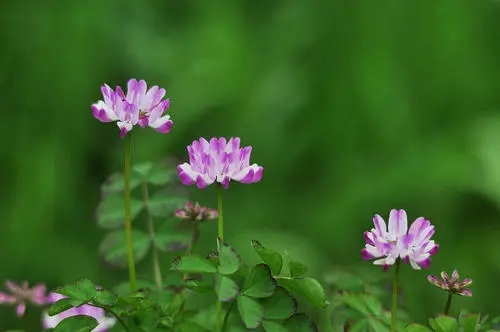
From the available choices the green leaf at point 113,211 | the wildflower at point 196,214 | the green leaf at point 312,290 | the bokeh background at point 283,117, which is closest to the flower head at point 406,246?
the green leaf at point 312,290

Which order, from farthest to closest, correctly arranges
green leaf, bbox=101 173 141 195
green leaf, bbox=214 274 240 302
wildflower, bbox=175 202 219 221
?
green leaf, bbox=101 173 141 195 < wildflower, bbox=175 202 219 221 < green leaf, bbox=214 274 240 302

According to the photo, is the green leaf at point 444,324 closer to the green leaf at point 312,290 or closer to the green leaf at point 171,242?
the green leaf at point 312,290

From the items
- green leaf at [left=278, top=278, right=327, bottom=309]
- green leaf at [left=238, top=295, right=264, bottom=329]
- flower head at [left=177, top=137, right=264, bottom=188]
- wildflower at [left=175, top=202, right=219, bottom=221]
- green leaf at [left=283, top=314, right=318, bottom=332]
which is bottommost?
green leaf at [left=283, top=314, right=318, bottom=332]

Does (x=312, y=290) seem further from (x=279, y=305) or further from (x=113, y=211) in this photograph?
(x=113, y=211)

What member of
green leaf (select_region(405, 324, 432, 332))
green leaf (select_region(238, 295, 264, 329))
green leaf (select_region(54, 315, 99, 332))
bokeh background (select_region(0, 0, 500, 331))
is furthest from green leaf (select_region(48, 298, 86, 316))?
bokeh background (select_region(0, 0, 500, 331))

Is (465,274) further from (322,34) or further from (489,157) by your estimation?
(322,34)

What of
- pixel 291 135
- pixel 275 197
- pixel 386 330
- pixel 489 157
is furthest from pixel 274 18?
pixel 386 330

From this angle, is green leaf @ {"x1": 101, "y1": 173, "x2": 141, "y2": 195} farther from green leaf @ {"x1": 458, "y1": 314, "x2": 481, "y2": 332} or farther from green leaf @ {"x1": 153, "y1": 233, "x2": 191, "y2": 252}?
green leaf @ {"x1": 458, "y1": 314, "x2": 481, "y2": 332}
